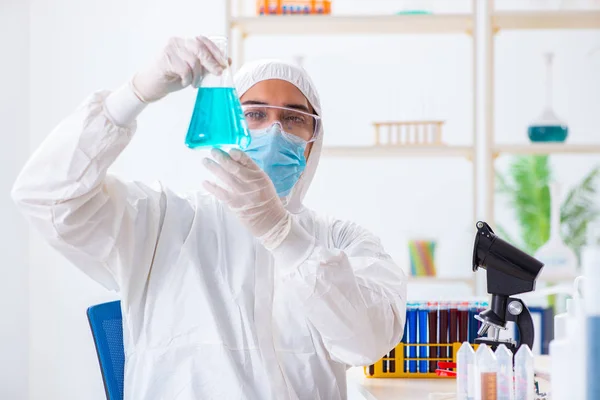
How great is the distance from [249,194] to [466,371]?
538 millimetres

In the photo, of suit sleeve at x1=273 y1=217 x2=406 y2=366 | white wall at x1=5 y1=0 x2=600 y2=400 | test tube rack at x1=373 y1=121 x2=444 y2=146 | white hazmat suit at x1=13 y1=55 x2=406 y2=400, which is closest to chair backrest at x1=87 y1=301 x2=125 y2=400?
white hazmat suit at x1=13 y1=55 x2=406 y2=400

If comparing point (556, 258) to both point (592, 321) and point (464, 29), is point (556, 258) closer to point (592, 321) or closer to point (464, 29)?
point (464, 29)

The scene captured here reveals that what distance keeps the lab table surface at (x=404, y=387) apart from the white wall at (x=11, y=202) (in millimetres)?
2019

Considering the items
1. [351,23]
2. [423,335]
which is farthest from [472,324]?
[351,23]

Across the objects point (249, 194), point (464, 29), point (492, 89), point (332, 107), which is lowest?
point (249, 194)

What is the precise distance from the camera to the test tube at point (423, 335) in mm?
2098

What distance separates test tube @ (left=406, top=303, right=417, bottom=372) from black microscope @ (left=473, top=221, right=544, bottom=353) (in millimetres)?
514

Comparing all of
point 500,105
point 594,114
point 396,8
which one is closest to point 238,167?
point 396,8

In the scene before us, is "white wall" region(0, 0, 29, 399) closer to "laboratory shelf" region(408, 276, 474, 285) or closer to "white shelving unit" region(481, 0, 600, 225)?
"laboratory shelf" region(408, 276, 474, 285)

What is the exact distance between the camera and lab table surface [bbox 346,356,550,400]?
5.99 ft

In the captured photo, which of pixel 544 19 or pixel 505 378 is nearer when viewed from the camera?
pixel 505 378

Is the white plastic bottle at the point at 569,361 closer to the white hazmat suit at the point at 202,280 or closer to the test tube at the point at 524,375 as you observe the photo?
the test tube at the point at 524,375

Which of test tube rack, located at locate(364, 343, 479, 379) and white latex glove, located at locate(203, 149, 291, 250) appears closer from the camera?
white latex glove, located at locate(203, 149, 291, 250)

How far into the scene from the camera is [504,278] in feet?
5.19
